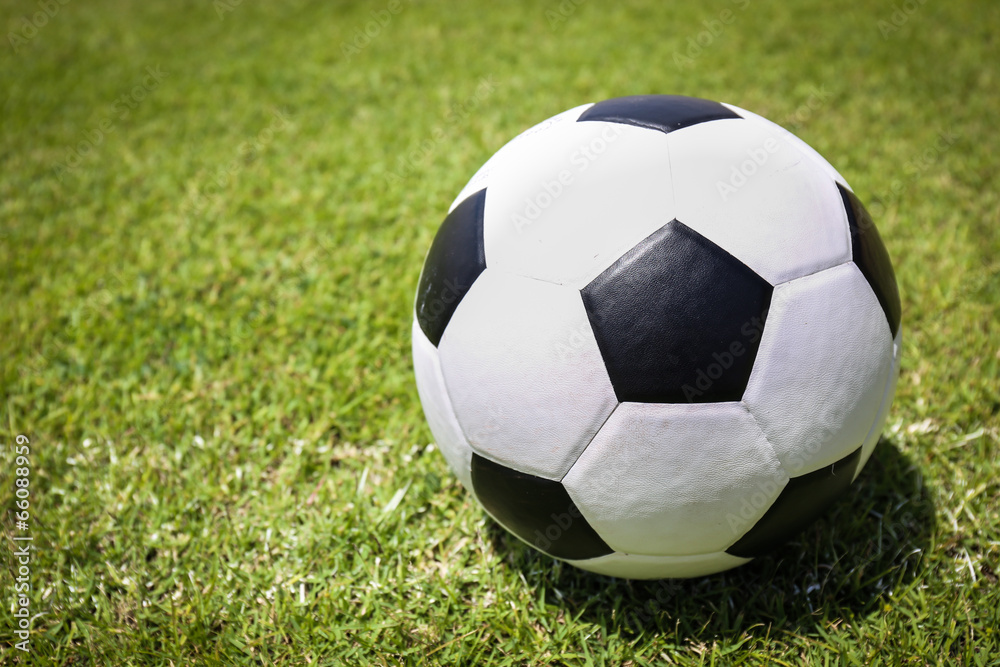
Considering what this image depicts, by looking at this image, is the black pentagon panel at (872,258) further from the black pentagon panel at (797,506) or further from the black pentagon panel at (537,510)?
the black pentagon panel at (537,510)

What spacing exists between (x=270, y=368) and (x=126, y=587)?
0.99 metres

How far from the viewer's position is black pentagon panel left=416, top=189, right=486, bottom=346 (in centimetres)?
164

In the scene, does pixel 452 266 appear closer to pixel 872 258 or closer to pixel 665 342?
pixel 665 342

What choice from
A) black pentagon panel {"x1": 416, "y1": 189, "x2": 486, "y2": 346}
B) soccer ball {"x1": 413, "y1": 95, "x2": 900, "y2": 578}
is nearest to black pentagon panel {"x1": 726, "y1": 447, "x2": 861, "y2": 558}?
soccer ball {"x1": 413, "y1": 95, "x2": 900, "y2": 578}

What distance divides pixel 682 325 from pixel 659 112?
0.64 m

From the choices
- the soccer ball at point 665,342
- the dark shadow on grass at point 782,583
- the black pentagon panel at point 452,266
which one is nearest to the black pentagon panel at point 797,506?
the soccer ball at point 665,342

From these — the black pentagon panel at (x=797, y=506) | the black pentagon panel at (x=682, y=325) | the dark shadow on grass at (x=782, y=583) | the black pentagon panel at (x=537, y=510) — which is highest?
the black pentagon panel at (x=682, y=325)

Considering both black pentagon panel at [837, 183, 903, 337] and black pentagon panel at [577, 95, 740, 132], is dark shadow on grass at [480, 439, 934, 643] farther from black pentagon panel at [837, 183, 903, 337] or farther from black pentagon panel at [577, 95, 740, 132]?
black pentagon panel at [577, 95, 740, 132]

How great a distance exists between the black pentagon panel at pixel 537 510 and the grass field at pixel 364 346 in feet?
1.14

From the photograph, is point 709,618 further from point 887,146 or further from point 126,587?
point 887,146

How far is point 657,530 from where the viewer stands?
155cm

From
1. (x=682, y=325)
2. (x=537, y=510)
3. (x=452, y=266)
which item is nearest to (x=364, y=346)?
(x=452, y=266)

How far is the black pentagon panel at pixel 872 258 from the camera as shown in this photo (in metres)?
1.60

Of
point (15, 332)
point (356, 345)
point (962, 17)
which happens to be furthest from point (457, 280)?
point (962, 17)
